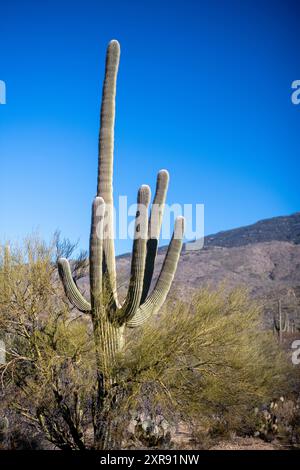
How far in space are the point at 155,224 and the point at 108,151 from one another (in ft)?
5.66

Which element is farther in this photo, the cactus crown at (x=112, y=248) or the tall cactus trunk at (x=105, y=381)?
the cactus crown at (x=112, y=248)

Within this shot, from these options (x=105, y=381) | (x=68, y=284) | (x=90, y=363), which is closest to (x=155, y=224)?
(x=68, y=284)

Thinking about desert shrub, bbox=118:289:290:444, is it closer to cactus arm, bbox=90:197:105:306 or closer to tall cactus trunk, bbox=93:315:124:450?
tall cactus trunk, bbox=93:315:124:450

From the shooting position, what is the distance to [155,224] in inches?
401

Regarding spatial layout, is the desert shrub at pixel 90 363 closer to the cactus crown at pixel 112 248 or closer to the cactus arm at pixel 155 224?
the cactus crown at pixel 112 248

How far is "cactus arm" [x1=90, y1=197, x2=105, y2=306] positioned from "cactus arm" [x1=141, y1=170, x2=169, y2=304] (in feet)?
3.77

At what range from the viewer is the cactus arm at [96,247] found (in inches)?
345

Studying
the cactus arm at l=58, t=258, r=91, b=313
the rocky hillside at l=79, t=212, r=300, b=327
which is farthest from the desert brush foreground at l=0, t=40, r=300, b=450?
the rocky hillside at l=79, t=212, r=300, b=327

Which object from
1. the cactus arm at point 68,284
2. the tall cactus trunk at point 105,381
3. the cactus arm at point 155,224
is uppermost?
the cactus arm at point 155,224

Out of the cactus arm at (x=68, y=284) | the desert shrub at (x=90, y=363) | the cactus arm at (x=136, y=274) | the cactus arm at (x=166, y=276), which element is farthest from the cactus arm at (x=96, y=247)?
the cactus arm at (x=166, y=276)

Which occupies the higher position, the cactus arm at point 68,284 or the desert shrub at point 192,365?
the cactus arm at point 68,284

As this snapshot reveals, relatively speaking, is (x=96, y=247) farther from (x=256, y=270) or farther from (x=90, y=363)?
(x=256, y=270)

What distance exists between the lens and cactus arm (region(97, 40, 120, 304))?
9.47 m
